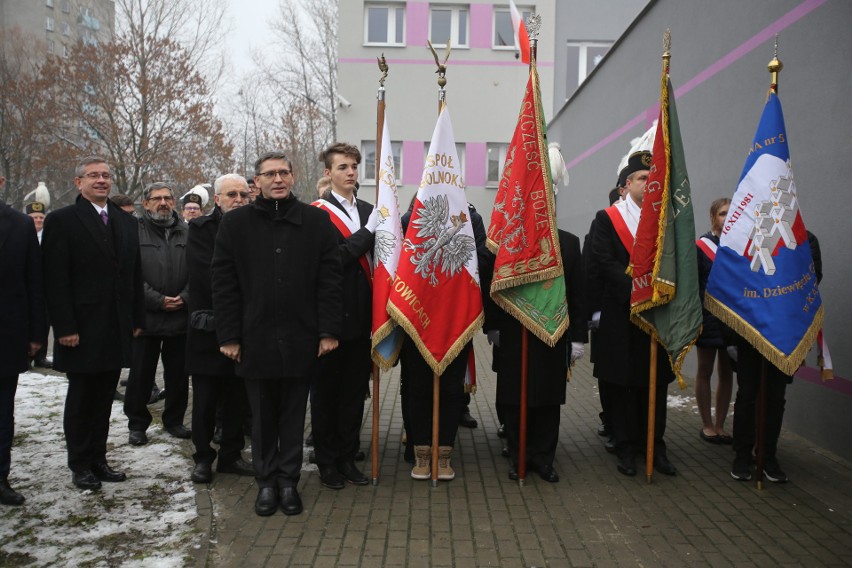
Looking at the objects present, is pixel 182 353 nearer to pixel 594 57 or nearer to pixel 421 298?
pixel 421 298

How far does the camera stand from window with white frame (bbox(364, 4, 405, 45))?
20.5 metres

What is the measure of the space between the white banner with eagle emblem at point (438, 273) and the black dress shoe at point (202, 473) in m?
1.72

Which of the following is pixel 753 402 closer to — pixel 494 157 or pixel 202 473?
pixel 202 473

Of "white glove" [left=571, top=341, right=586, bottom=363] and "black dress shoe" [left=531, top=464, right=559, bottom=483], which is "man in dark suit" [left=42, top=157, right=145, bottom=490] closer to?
"black dress shoe" [left=531, top=464, right=559, bottom=483]

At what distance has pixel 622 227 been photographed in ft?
17.1

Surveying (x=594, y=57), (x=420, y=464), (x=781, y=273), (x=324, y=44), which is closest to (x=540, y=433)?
(x=420, y=464)

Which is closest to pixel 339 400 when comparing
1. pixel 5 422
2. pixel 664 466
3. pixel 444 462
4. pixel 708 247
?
pixel 444 462

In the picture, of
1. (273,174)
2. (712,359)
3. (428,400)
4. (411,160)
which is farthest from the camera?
(411,160)

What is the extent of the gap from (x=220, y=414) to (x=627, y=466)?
3.03m

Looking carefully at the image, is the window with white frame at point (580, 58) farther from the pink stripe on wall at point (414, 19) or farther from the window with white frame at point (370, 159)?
the window with white frame at point (370, 159)

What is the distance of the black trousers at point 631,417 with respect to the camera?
16.7 feet

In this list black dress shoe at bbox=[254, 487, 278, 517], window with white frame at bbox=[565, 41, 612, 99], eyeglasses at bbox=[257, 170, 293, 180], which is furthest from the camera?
window with white frame at bbox=[565, 41, 612, 99]

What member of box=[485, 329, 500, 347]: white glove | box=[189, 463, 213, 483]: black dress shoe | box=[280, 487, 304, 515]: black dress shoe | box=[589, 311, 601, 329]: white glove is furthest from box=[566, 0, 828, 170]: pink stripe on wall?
box=[189, 463, 213, 483]: black dress shoe

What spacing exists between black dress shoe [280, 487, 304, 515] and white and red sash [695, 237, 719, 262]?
3.70 metres
